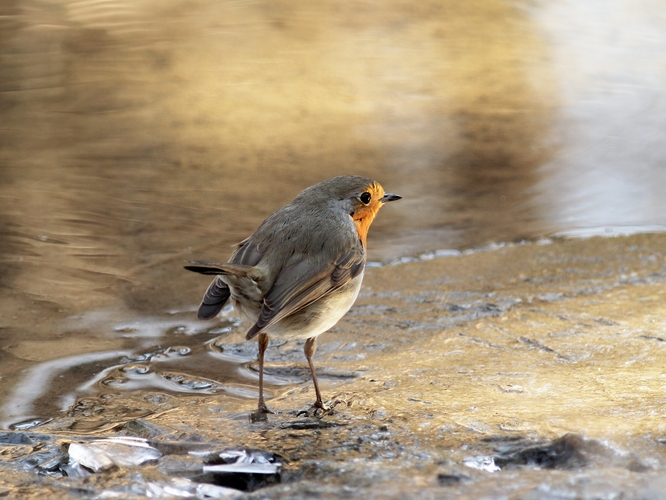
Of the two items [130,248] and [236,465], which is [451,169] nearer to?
[130,248]

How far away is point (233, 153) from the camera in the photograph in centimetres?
830

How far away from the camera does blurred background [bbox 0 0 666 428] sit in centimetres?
613

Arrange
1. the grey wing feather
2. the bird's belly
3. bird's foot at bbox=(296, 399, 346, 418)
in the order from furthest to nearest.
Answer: the bird's belly → bird's foot at bbox=(296, 399, 346, 418) → the grey wing feather

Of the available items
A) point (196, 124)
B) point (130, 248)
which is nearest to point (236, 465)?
point (130, 248)

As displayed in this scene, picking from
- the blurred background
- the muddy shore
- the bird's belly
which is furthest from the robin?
the blurred background

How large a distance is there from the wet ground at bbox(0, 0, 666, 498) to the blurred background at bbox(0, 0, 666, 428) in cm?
4

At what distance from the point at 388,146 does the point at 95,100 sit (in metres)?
3.25

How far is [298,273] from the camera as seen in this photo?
3.69 m

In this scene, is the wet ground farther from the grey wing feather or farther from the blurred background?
the grey wing feather

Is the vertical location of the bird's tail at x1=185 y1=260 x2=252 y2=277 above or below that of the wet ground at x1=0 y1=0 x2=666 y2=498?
above

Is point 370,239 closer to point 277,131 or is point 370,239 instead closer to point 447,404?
point 277,131

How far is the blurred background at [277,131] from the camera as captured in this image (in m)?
6.13

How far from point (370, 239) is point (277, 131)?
2471mm

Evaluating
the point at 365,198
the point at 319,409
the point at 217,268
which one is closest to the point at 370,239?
the point at 365,198
